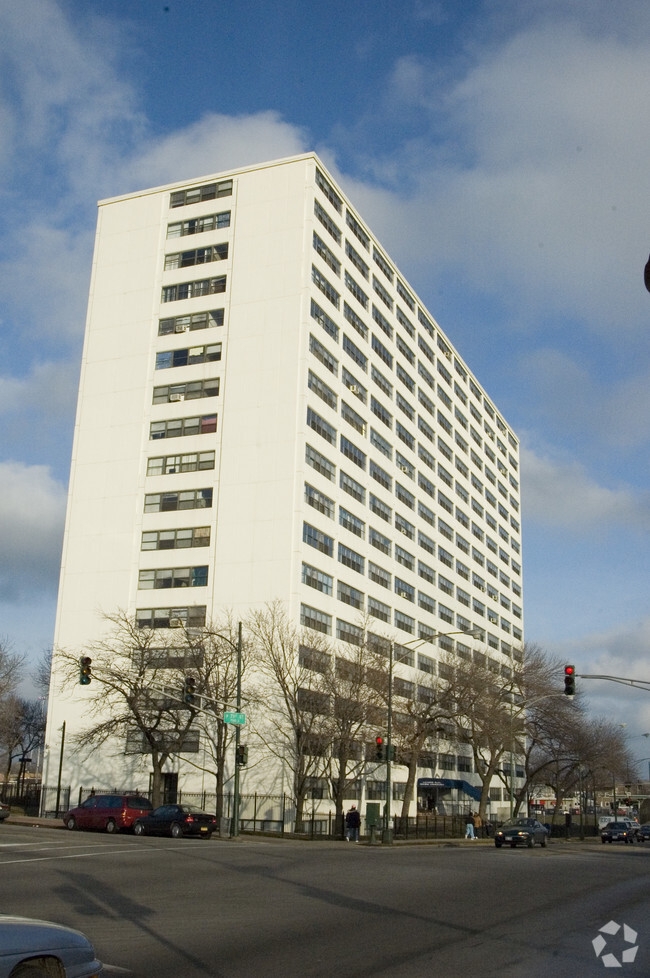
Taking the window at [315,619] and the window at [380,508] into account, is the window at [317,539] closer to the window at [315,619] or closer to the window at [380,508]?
the window at [315,619]

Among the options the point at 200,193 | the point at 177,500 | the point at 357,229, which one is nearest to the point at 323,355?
the point at 177,500

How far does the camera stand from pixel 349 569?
217 ft

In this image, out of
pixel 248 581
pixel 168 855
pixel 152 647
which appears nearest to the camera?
pixel 168 855

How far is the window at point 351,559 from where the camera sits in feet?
213

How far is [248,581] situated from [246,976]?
48.5m

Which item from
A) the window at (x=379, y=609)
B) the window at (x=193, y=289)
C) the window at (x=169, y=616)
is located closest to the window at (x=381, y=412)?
the window at (x=379, y=609)

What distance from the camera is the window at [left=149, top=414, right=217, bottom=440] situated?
204ft

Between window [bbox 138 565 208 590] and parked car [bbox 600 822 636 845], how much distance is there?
30.0m

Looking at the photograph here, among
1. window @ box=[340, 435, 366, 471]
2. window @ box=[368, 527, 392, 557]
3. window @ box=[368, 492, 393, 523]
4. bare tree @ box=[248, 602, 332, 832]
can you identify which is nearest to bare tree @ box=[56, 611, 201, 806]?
bare tree @ box=[248, 602, 332, 832]

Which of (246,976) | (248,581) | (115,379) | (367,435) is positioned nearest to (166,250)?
(115,379)

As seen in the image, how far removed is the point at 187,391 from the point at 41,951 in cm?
5842

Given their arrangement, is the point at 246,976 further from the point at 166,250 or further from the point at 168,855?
the point at 166,250

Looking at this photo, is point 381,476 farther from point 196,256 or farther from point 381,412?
point 196,256

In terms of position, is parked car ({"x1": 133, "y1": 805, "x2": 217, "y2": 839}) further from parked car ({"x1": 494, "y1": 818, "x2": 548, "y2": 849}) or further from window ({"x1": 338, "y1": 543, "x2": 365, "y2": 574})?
window ({"x1": 338, "y1": 543, "x2": 365, "y2": 574})
